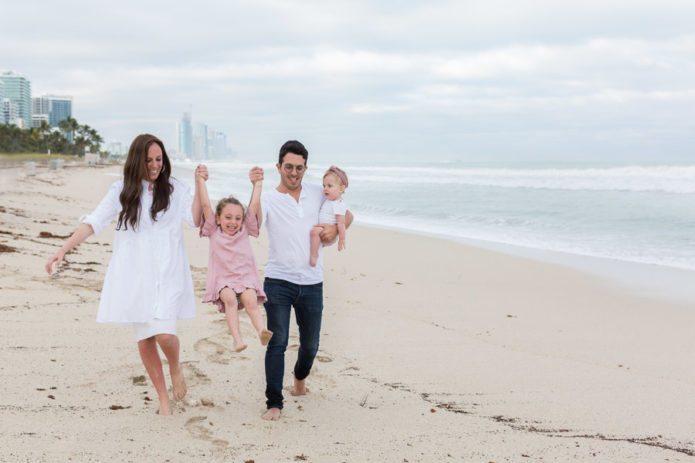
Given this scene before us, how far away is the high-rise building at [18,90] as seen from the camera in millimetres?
176750

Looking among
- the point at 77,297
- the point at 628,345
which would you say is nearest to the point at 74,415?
the point at 77,297

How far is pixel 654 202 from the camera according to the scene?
2431 cm

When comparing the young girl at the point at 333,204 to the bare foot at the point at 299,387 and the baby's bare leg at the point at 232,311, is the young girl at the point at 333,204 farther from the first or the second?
the bare foot at the point at 299,387

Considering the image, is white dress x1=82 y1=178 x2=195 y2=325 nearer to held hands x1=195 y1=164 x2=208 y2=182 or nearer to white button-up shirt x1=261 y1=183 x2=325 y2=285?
held hands x1=195 y1=164 x2=208 y2=182

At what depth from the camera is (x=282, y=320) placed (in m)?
4.10

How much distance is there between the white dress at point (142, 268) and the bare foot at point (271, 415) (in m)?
0.92

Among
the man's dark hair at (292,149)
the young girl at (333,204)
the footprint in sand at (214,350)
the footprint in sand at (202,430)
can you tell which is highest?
the man's dark hair at (292,149)

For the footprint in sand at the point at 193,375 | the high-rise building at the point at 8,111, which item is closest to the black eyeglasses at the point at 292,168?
the footprint in sand at the point at 193,375

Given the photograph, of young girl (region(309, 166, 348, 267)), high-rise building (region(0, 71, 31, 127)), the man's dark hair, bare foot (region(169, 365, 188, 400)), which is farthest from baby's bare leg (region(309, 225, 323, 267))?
high-rise building (region(0, 71, 31, 127))

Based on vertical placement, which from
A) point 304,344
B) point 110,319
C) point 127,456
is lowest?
point 127,456

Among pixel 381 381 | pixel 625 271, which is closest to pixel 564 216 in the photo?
pixel 625 271

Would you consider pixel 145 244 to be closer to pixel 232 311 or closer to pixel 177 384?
pixel 232 311

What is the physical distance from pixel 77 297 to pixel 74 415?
3284mm

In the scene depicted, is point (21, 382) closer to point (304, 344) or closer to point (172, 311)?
point (172, 311)
